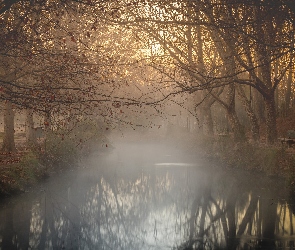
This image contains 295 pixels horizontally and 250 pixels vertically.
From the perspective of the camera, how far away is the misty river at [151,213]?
14008 mm

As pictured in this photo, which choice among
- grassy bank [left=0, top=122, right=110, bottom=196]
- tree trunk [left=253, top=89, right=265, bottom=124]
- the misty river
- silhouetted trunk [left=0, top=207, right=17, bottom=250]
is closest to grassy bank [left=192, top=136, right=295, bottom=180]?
the misty river

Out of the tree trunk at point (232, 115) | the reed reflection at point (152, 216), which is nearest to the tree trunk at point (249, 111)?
the tree trunk at point (232, 115)

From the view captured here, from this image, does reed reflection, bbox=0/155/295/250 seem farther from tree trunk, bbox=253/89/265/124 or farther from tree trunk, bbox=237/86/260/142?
tree trunk, bbox=253/89/265/124

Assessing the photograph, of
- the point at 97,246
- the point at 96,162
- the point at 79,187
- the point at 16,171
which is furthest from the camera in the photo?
the point at 96,162

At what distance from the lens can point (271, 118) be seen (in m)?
28.4

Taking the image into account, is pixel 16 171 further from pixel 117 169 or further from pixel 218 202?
pixel 117 169

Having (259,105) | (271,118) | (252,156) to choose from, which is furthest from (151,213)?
(259,105)

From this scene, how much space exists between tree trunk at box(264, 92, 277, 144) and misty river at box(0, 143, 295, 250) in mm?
2719

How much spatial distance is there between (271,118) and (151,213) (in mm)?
12533

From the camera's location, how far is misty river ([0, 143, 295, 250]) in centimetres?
1401

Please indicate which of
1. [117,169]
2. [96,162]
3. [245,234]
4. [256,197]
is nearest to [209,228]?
[245,234]

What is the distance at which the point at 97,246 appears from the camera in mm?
13531

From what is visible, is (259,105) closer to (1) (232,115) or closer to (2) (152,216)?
(1) (232,115)

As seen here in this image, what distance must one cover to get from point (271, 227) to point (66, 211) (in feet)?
23.5
